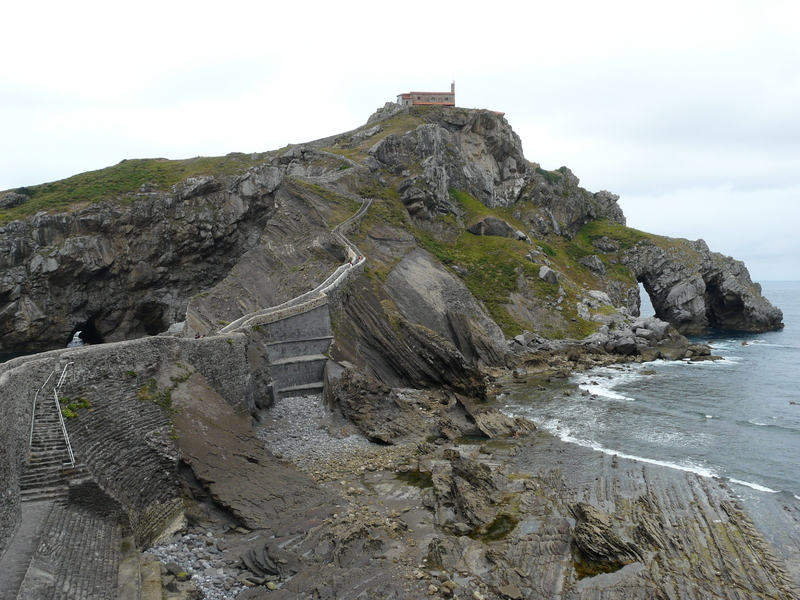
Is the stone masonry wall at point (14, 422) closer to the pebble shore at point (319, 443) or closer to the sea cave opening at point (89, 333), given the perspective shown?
the pebble shore at point (319, 443)

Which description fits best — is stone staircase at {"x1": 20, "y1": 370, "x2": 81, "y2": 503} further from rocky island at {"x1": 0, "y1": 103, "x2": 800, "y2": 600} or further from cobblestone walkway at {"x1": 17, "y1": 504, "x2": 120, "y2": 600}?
cobblestone walkway at {"x1": 17, "y1": 504, "x2": 120, "y2": 600}

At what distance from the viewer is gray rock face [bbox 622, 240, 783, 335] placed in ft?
259

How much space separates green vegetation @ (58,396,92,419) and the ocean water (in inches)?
1009

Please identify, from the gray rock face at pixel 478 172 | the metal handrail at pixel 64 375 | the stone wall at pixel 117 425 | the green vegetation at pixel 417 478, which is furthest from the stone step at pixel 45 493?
the gray rock face at pixel 478 172

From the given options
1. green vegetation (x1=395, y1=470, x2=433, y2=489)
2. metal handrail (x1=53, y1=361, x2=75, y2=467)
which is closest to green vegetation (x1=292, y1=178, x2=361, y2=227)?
green vegetation (x1=395, y1=470, x2=433, y2=489)

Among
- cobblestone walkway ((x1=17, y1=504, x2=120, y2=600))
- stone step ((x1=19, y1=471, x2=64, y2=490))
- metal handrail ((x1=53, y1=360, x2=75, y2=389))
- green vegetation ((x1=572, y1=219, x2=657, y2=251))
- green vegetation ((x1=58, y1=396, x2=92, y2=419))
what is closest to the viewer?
cobblestone walkway ((x1=17, y1=504, x2=120, y2=600))

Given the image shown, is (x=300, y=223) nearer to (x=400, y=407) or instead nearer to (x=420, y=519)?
(x=400, y=407)

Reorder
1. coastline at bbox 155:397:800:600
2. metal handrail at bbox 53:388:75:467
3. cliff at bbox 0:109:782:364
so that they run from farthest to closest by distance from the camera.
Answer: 1. cliff at bbox 0:109:782:364
2. coastline at bbox 155:397:800:600
3. metal handrail at bbox 53:388:75:467

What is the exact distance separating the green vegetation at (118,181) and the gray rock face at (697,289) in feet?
221

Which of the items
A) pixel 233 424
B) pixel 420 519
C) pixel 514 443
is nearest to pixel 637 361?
pixel 514 443

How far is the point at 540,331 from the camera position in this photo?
59312 mm

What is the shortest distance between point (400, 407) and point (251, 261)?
22928 millimetres

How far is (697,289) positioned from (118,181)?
9055 centimetres

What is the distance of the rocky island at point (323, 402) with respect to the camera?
1571cm
